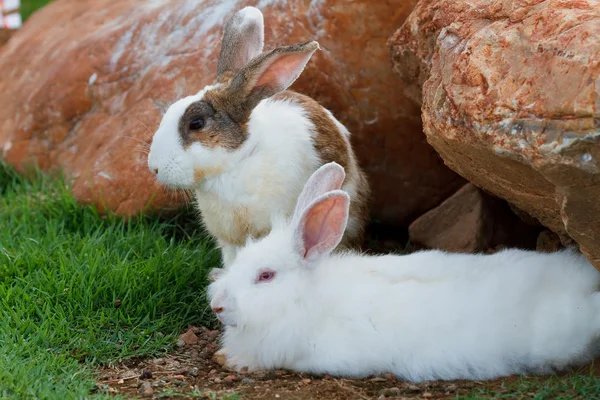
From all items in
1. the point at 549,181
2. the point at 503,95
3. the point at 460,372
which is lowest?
the point at 460,372

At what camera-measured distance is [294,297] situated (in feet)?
12.9

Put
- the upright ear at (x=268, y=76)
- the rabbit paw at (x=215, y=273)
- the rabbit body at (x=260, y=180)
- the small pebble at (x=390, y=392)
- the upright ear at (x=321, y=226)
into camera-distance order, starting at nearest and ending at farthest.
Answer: the small pebble at (x=390, y=392), the upright ear at (x=321, y=226), the rabbit paw at (x=215, y=273), the upright ear at (x=268, y=76), the rabbit body at (x=260, y=180)

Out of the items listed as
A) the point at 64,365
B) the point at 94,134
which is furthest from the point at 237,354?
the point at 94,134

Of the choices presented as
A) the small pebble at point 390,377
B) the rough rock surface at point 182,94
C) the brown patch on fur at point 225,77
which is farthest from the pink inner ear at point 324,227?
the rough rock surface at point 182,94

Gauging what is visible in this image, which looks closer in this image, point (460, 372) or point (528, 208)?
point (460, 372)

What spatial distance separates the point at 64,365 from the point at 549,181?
2.24 m

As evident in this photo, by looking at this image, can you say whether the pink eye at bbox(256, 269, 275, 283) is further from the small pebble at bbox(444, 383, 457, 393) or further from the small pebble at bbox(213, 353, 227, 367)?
the small pebble at bbox(444, 383, 457, 393)

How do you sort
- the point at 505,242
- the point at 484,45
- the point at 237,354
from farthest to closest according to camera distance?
the point at 505,242 → the point at 237,354 → the point at 484,45

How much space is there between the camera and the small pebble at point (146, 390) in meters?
3.79

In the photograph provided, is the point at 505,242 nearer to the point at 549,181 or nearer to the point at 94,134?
the point at 549,181

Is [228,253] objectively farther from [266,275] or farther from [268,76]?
[268,76]

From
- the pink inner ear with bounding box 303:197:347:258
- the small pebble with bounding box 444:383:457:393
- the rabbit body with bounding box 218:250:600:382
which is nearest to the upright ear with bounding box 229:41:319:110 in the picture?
the pink inner ear with bounding box 303:197:347:258

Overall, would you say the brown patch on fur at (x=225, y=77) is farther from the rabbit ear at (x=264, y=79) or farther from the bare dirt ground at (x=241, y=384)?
the bare dirt ground at (x=241, y=384)

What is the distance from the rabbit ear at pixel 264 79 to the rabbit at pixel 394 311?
0.68 meters
